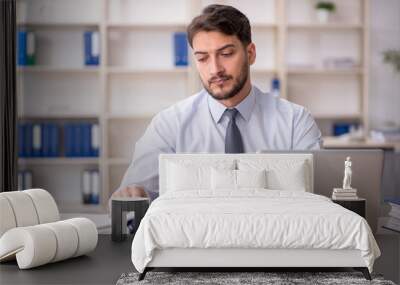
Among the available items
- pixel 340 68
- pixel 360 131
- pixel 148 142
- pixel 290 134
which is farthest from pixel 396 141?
pixel 148 142

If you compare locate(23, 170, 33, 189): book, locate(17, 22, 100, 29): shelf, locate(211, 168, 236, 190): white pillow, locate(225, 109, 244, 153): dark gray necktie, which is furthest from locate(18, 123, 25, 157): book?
locate(211, 168, 236, 190): white pillow

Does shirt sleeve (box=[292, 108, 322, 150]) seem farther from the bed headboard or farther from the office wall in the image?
the office wall

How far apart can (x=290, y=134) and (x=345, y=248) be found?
1953mm

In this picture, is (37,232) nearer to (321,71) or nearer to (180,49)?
(180,49)

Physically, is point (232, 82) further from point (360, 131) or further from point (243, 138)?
point (360, 131)

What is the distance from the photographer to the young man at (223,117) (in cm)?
546

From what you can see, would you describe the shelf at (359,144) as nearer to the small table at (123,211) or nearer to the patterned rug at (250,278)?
the small table at (123,211)

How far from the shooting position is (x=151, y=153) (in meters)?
5.79

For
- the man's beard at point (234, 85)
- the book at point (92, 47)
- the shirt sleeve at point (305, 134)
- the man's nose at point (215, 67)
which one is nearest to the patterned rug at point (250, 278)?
the shirt sleeve at point (305, 134)

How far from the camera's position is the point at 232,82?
224 inches

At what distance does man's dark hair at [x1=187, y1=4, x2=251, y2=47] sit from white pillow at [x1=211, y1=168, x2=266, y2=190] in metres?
1.53

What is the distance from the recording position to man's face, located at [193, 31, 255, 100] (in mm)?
5641

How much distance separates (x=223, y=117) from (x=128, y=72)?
145 cm

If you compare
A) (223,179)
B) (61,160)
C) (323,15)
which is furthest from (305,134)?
(61,160)
